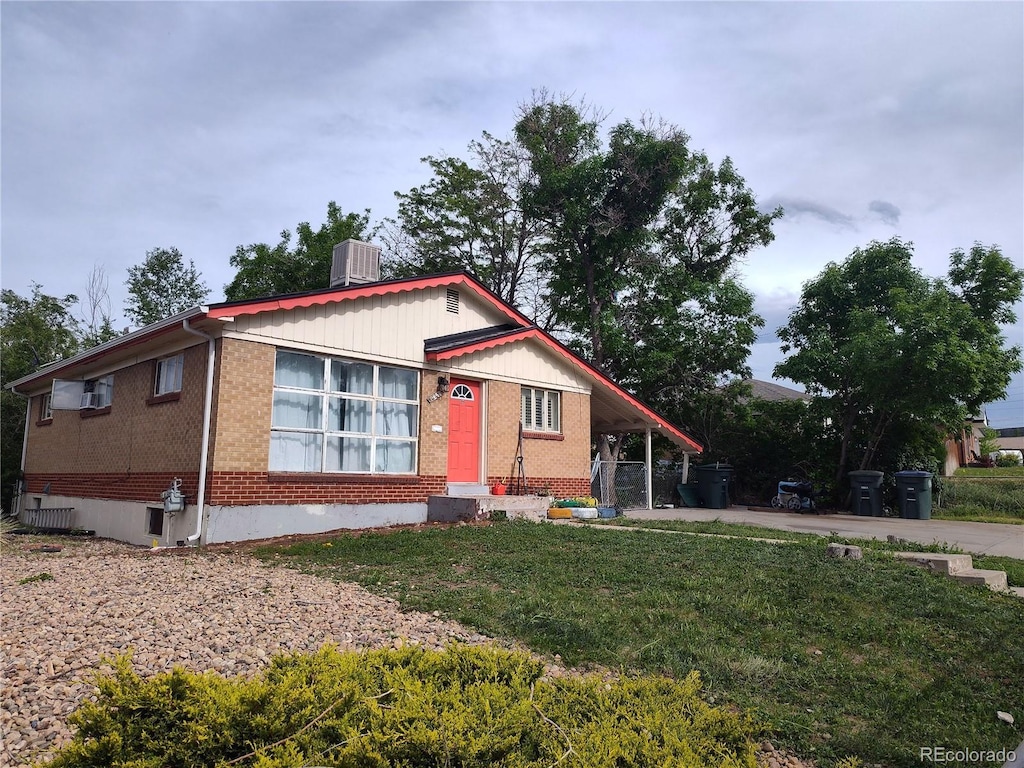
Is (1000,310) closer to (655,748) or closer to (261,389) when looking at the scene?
(261,389)

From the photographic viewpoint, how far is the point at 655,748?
8.68ft

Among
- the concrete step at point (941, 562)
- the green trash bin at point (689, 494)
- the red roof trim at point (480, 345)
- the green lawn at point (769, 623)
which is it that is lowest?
the green lawn at point (769, 623)

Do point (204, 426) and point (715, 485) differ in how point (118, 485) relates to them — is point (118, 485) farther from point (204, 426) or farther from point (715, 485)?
point (715, 485)

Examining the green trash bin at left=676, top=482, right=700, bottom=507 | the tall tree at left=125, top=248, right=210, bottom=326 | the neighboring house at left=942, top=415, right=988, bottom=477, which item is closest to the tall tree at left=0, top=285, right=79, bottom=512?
the tall tree at left=125, top=248, right=210, bottom=326

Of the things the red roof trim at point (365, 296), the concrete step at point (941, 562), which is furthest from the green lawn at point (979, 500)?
the red roof trim at point (365, 296)

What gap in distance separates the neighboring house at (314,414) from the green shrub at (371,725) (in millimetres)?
7786

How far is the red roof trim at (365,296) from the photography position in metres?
10.1

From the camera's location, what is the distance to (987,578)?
7391mm

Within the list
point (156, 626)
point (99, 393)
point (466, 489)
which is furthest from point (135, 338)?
point (156, 626)

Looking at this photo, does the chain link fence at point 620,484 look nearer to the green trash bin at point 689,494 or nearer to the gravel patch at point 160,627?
the green trash bin at point 689,494

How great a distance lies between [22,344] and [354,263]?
1841 cm

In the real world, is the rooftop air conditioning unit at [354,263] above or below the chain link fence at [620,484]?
above

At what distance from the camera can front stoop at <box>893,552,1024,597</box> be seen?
7336 millimetres

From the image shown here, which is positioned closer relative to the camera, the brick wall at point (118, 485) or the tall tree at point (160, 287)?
the brick wall at point (118, 485)
